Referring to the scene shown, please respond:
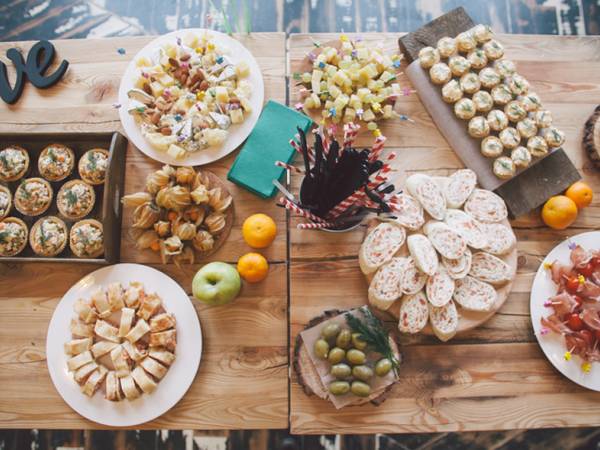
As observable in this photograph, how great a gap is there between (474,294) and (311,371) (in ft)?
2.14

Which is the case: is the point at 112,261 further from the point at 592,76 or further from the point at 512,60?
the point at 592,76

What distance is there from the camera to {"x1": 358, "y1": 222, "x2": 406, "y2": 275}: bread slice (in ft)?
5.70

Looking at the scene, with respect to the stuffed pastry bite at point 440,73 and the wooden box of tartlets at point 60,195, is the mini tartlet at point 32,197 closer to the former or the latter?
the wooden box of tartlets at point 60,195

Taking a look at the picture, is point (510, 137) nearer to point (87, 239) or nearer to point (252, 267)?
point (252, 267)

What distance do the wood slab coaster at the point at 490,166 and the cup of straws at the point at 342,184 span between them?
17.2 inches

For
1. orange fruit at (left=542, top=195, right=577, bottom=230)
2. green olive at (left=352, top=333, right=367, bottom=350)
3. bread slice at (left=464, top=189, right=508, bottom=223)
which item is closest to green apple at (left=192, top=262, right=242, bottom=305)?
green olive at (left=352, top=333, right=367, bottom=350)

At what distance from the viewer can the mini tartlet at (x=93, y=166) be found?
1.85m

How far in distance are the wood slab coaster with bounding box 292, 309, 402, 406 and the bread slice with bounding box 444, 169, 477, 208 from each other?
0.55m

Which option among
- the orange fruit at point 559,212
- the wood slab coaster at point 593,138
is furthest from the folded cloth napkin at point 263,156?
the wood slab coaster at point 593,138

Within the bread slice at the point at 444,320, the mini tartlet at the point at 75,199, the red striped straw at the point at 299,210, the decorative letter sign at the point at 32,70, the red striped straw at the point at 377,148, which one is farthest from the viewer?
the decorative letter sign at the point at 32,70

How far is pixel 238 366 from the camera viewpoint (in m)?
1.82

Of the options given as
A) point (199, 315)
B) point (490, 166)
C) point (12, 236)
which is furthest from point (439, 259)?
point (12, 236)

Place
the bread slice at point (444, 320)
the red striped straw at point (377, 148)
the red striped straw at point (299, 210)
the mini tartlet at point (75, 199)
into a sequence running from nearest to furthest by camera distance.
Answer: the red striped straw at point (377, 148)
the red striped straw at point (299, 210)
the bread slice at point (444, 320)
the mini tartlet at point (75, 199)

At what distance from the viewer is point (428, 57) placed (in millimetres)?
1873
